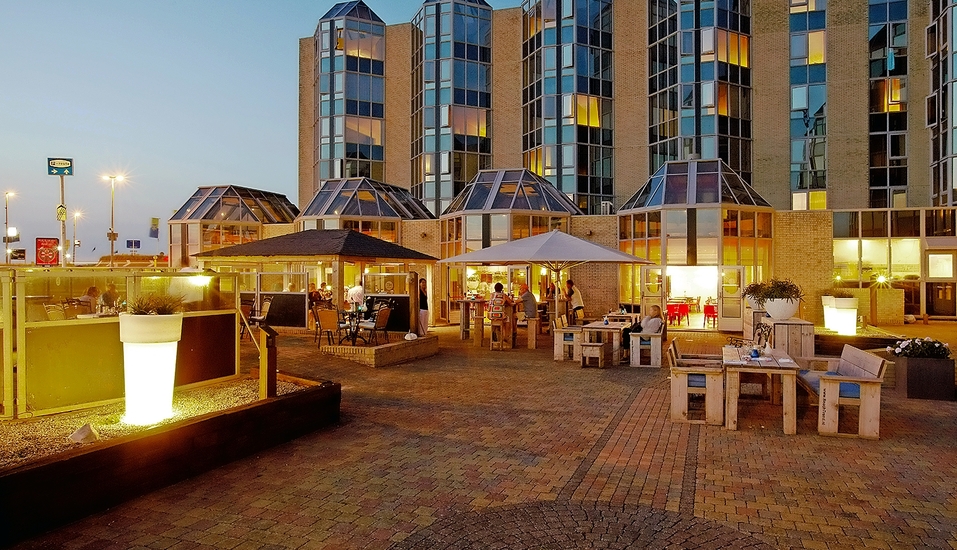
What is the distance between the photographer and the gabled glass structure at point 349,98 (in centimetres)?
3556

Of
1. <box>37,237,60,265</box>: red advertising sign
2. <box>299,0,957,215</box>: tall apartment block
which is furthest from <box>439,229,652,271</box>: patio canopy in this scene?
<box>299,0,957,215</box>: tall apartment block

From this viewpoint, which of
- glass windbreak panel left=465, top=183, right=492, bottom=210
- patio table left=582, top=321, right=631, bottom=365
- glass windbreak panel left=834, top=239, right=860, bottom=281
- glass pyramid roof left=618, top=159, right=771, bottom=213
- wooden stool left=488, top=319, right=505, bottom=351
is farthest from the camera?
glass windbreak panel left=834, top=239, right=860, bottom=281

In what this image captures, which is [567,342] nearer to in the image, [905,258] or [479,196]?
[479,196]

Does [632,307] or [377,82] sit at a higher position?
[377,82]

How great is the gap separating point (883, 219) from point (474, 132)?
20.0m

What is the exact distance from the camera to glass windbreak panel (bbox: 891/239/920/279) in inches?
918

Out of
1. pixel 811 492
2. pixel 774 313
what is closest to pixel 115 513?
pixel 811 492

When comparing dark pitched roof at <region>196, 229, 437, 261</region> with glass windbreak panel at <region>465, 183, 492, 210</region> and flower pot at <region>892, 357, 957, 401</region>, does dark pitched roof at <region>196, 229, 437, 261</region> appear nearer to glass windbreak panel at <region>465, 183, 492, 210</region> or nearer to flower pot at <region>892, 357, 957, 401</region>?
glass windbreak panel at <region>465, 183, 492, 210</region>

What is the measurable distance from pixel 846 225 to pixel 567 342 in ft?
58.0

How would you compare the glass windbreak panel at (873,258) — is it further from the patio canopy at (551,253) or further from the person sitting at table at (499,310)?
the person sitting at table at (499,310)

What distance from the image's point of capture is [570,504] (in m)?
4.62

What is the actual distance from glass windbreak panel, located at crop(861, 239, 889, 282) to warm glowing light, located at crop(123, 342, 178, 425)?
2533cm

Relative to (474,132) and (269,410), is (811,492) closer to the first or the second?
(269,410)

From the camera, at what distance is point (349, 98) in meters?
35.8
